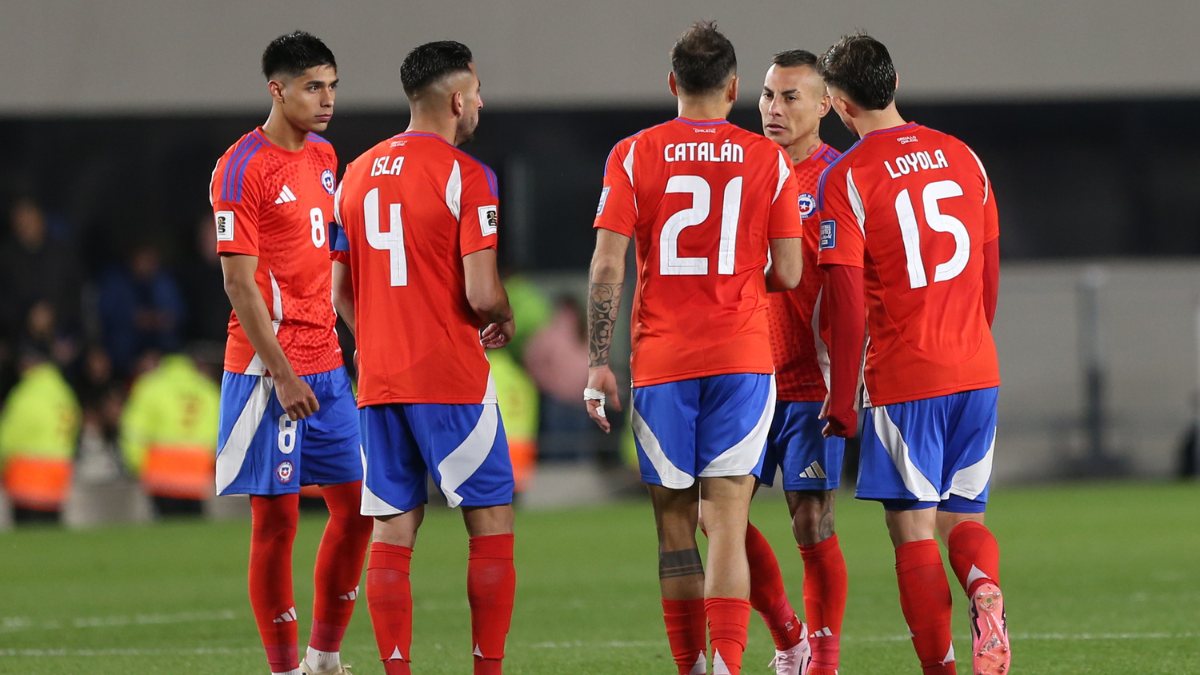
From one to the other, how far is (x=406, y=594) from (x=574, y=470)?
11.6 meters

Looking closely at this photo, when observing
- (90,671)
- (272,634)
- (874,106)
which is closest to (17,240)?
(90,671)

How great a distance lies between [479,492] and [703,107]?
1425 mm

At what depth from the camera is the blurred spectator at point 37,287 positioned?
15938 millimetres

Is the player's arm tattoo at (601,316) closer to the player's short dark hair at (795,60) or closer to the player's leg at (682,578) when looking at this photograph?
the player's leg at (682,578)

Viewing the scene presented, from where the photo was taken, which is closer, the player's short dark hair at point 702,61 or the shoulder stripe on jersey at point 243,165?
the player's short dark hair at point 702,61

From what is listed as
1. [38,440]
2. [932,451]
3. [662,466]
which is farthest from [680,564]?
[38,440]

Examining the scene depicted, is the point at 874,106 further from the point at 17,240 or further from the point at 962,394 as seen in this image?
the point at 17,240

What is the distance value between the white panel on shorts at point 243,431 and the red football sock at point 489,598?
3.43 feet

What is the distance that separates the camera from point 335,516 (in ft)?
18.7

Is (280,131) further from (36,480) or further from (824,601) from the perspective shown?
(36,480)

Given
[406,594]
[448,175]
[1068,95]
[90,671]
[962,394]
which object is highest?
[1068,95]

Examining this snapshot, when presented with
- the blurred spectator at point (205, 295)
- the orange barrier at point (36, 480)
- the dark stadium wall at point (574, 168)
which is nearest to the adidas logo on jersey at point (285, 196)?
the orange barrier at point (36, 480)

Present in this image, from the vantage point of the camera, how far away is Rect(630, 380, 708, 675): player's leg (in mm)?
4879

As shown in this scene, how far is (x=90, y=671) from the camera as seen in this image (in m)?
6.21
